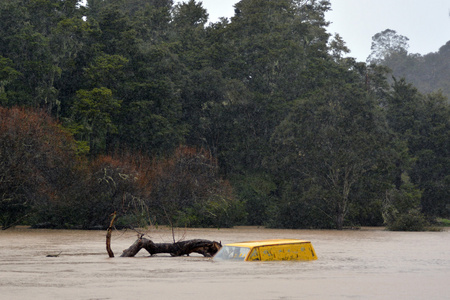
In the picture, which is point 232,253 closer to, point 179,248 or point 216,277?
point 179,248

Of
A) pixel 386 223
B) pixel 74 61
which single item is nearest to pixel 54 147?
pixel 74 61

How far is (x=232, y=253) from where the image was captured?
2178 centimetres

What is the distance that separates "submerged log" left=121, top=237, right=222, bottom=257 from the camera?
24.6 meters

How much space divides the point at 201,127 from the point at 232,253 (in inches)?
1887

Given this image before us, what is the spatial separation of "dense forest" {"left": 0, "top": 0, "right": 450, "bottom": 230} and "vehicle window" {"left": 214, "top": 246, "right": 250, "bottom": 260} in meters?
20.4

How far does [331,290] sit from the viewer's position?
1456cm

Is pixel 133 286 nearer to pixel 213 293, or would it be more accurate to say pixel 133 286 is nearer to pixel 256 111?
pixel 213 293

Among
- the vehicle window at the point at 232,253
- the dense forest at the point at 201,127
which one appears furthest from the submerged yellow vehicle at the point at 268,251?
the dense forest at the point at 201,127

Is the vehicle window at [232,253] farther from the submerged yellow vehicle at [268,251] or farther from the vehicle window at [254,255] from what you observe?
the vehicle window at [254,255]

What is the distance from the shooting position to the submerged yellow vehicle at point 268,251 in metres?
21.1

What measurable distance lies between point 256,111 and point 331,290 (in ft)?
A: 189

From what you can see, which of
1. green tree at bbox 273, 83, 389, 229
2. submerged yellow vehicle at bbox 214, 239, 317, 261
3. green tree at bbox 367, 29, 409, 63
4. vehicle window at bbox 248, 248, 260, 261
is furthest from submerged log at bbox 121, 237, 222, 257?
green tree at bbox 367, 29, 409, 63

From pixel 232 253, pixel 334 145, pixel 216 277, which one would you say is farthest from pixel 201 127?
pixel 216 277

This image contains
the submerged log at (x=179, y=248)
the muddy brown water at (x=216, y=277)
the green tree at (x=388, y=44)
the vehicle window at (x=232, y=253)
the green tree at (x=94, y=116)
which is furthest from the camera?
the green tree at (x=388, y=44)
